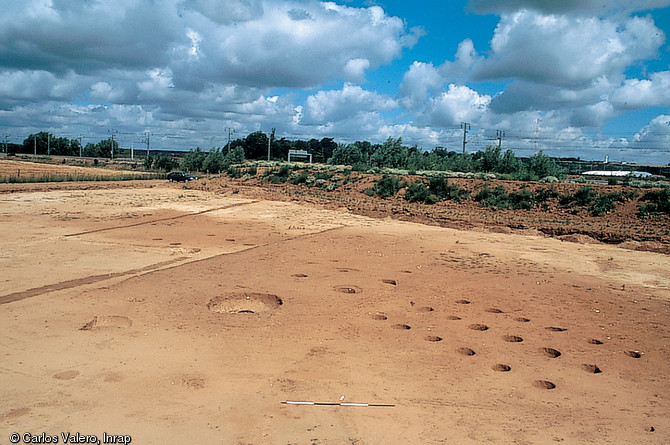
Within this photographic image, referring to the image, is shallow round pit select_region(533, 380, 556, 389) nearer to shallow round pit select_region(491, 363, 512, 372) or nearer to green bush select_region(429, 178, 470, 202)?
shallow round pit select_region(491, 363, 512, 372)

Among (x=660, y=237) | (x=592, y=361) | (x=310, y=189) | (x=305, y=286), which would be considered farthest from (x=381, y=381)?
(x=310, y=189)

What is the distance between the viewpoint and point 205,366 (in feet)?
19.1

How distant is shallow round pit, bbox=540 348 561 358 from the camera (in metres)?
6.54

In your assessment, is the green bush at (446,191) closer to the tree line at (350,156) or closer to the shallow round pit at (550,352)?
the tree line at (350,156)

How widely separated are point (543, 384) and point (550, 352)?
1.11m


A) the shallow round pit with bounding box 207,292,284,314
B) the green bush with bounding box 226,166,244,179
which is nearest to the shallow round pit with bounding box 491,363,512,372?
the shallow round pit with bounding box 207,292,284,314

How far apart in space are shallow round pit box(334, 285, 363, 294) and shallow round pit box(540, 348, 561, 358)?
11.5ft

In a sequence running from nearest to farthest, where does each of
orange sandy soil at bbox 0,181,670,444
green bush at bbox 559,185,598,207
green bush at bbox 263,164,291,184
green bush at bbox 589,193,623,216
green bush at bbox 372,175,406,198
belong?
orange sandy soil at bbox 0,181,670,444, green bush at bbox 589,193,623,216, green bush at bbox 559,185,598,207, green bush at bbox 372,175,406,198, green bush at bbox 263,164,291,184

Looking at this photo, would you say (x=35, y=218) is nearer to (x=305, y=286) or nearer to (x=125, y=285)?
(x=125, y=285)

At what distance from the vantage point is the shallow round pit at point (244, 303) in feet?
26.5

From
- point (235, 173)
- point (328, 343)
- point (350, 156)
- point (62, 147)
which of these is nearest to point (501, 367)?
point (328, 343)

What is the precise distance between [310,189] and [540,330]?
2550 cm

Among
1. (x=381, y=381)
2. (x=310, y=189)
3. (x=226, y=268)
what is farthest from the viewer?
(x=310, y=189)

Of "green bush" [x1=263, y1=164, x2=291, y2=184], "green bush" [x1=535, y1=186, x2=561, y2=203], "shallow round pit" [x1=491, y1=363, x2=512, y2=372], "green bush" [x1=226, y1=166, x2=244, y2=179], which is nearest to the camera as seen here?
"shallow round pit" [x1=491, y1=363, x2=512, y2=372]
